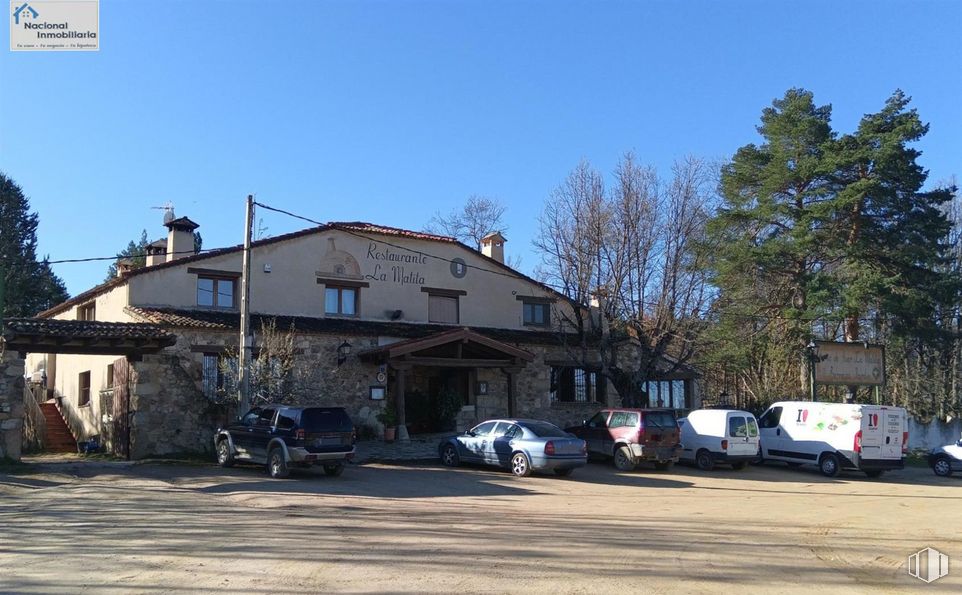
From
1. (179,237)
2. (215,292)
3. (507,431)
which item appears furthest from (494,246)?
(507,431)

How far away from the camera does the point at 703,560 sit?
9.41 metres

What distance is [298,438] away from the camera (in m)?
17.3

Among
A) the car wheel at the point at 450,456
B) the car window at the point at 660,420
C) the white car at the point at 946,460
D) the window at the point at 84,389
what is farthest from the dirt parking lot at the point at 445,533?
the window at the point at 84,389

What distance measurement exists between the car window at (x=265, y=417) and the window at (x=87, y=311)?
40.7ft

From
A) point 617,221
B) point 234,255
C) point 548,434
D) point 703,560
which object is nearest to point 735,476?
point 548,434

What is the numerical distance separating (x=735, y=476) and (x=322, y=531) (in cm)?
1443

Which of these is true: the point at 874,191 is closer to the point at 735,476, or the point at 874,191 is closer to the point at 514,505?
the point at 735,476

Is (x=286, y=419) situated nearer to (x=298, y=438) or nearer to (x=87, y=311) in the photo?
(x=298, y=438)

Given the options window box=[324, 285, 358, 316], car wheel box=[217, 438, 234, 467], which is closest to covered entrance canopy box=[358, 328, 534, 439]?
window box=[324, 285, 358, 316]

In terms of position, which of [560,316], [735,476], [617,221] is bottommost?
[735,476]

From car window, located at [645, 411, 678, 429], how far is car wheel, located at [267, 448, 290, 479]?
9628 mm

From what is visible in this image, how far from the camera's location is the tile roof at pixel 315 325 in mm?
23312

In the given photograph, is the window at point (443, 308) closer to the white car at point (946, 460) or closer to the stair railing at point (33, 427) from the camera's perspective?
the stair railing at point (33, 427)

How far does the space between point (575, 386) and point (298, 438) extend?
621 inches
